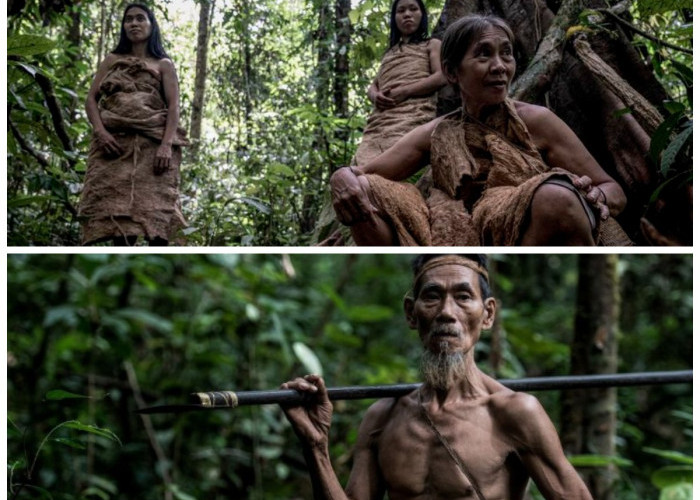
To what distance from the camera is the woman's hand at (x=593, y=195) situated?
350 centimetres

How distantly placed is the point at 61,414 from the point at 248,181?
2488mm

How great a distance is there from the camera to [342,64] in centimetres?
818

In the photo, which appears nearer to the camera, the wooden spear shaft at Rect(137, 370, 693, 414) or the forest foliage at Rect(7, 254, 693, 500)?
the wooden spear shaft at Rect(137, 370, 693, 414)

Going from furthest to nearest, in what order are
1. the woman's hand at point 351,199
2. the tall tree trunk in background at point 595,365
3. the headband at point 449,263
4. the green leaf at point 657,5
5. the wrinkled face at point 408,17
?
the wrinkled face at point 408,17 < the tall tree trunk in background at point 595,365 < the green leaf at point 657,5 < the woman's hand at point 351,199 < the headband at point 449,263

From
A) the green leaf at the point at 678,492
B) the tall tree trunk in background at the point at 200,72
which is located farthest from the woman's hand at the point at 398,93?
the tall tree trunk in background at the point at 200,72

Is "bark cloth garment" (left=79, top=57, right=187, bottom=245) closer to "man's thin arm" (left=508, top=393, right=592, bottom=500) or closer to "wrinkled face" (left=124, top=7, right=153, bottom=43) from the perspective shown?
"wrinkled face" (left=124, top=7, right=153, bottom=43)

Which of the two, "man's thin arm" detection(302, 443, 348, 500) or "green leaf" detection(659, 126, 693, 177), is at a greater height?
"green leaf" detection(659, 126, 693, 177)

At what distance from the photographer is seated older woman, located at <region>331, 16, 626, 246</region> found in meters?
3.72

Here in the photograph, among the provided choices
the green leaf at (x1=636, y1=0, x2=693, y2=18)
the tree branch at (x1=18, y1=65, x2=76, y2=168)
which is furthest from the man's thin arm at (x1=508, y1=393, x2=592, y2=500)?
the tree branch at (x1=18, y1=65, x2=76, y2=168)

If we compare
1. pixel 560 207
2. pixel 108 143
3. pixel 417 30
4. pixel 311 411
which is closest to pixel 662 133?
pixel 560 207

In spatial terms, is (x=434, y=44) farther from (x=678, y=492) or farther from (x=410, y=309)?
(x=410, y=309)

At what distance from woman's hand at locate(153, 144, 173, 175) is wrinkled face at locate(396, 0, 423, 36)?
62.7 inches

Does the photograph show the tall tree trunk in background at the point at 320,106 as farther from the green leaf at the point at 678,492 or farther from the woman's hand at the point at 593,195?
the woman's hand at the point at 593,195

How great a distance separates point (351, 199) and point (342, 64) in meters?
4.68
